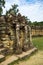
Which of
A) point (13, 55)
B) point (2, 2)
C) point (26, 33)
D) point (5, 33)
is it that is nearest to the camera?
point (13, 55)

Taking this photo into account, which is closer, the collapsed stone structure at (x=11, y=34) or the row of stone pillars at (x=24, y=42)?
the collapsed stone structure at (x=11, y=34)

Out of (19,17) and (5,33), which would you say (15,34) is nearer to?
(5,33)

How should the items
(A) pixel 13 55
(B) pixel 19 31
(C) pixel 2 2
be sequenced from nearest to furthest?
(A) pixel 13 55, (B) pixel 19 31, (C) pixel 2 2

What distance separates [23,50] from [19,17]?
219 centimetres

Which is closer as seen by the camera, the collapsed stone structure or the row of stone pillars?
the collapsed stone structure

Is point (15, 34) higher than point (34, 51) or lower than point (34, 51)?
higher

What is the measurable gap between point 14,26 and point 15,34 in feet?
1.66

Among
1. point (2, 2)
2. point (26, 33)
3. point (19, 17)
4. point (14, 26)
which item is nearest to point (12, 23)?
point (14, 26)

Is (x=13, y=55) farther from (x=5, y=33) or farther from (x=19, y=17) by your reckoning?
(x=19, y=17)

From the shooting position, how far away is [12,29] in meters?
10.5

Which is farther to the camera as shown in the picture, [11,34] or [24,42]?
[24,42]

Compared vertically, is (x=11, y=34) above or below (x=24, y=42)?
above

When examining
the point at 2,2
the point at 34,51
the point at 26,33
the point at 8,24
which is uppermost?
the point at 2,2

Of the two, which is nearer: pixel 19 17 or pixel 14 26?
pixel 14 26
